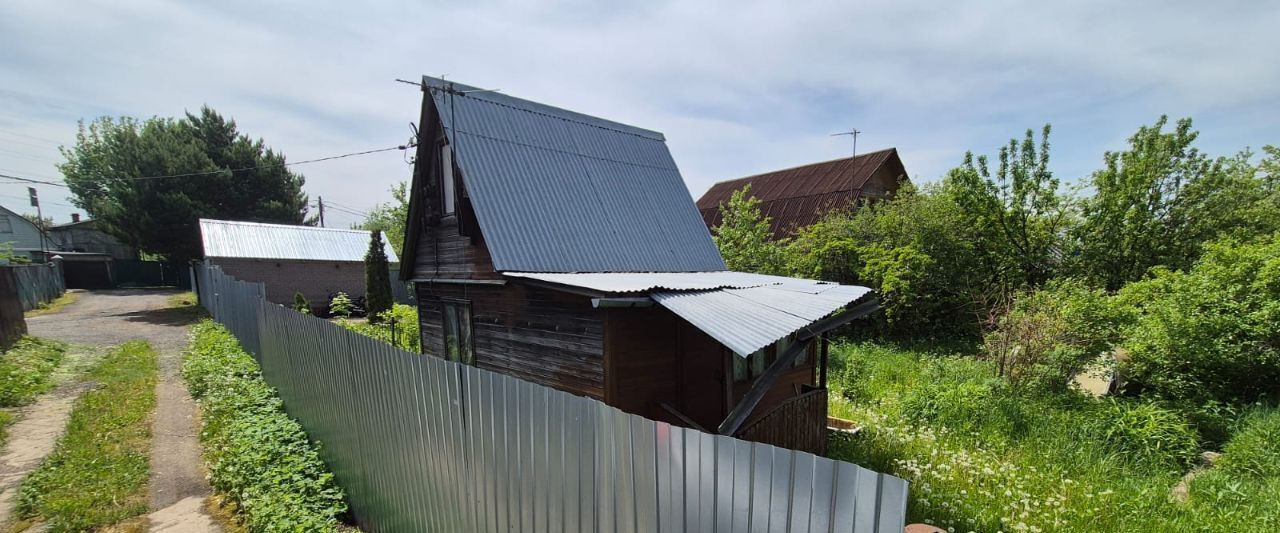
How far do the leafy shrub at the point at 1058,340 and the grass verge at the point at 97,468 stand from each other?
12083 millimetres

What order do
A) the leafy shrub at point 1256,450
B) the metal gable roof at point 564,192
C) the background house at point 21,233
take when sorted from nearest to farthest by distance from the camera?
the leafy shrub at point 1256,450 → the metal gable roof at point 564,192 → the background house at point 21,233

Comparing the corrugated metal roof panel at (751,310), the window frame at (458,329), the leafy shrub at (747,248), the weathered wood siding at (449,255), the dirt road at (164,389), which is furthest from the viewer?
the leafy shrub at (747,248)

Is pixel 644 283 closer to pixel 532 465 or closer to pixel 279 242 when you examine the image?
pixel 532 465

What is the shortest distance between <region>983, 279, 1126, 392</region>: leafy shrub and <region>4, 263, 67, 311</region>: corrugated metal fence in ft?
90.1

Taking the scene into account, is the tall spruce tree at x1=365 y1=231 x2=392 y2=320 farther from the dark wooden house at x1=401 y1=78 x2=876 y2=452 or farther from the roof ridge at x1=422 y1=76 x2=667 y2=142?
the roof ridge at x1=422 y1=76 x2=667 y2=142

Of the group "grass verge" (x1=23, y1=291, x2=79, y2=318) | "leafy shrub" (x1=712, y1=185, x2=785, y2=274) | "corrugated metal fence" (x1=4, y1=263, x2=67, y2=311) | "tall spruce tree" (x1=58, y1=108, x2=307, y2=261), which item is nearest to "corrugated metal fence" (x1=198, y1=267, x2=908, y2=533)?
"leafy shrub" (x1=712, y1=185, x2=785, y2=274)

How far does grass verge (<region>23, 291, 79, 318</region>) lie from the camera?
18141mm

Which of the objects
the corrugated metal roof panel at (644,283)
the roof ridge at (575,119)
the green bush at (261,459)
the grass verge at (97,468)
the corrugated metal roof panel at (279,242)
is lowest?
the grass verge at (97,468)

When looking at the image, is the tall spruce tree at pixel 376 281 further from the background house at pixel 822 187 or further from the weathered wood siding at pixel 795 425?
the weathered wood siding at pixel 795 425

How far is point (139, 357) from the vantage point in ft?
34.6

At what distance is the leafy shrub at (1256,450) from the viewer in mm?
5223

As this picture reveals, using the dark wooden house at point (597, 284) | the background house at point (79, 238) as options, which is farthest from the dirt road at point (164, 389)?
the background house at point (79, 238)

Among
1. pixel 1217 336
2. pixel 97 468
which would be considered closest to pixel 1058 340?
pixel 1217 336

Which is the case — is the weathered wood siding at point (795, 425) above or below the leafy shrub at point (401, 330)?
above
